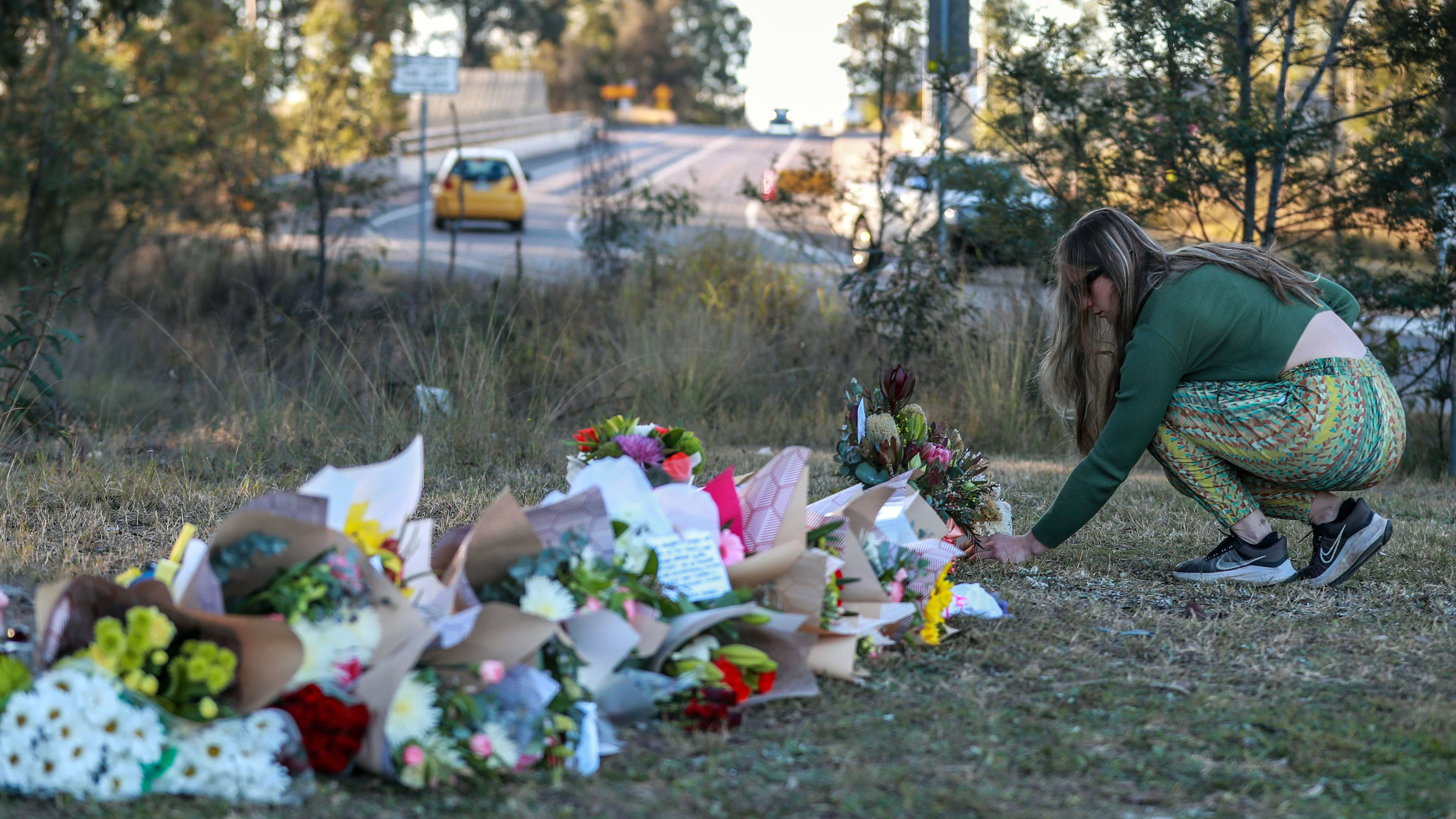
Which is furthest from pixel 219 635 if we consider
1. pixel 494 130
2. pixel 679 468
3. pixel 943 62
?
pixel 494 130

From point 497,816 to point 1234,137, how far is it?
5.34 meters

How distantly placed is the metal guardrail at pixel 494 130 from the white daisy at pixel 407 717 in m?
20.5

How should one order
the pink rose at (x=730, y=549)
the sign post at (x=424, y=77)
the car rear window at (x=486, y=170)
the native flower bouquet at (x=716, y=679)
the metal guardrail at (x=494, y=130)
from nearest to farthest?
the native flower bouquet at (x=716, y=679) < the pink rose at (x=730, y=549) < the sign post at (x=424, y=77) < the car rear window at (x=486, y=170) < the metal guardrail at (x=494, y=130)

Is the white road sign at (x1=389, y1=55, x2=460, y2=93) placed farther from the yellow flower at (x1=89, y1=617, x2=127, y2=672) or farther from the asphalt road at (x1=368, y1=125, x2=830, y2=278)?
the yellow flower at (x1=89, y1=617, x2=127, y2=672)

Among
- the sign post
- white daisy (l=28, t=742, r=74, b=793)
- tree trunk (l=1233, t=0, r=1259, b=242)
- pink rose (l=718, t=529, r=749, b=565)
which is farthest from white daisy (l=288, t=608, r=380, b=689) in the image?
the sign post

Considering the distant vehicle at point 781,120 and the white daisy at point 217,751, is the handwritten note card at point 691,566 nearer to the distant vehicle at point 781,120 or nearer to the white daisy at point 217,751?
the white daisy at point 217,751

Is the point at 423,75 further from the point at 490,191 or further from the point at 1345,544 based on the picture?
the point at 1345,544

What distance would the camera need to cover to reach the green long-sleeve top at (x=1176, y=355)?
319 centimetres

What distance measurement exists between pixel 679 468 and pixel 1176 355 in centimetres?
133

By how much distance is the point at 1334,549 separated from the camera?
349 cm

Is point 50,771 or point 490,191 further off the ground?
point 490,191

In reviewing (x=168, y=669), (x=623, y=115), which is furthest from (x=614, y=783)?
(x=623, y=115)

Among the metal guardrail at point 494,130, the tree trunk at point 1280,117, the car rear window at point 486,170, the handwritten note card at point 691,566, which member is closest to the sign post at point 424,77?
the tree trunk at point 1280,117

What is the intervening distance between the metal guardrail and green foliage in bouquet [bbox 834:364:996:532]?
62.8 ft
